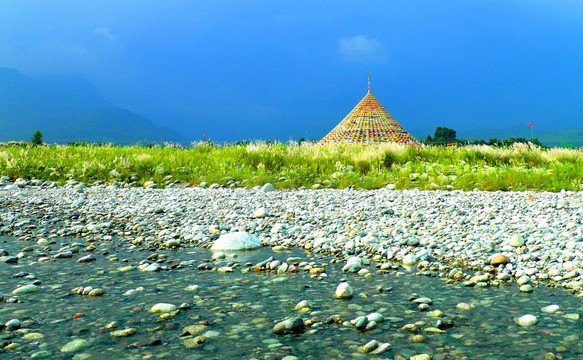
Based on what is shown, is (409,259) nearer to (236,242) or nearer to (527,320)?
(527,320)

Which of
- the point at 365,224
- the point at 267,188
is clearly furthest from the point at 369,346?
the point at 267,188

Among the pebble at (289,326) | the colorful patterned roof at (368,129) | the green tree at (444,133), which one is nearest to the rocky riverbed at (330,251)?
the pebble at (289,326)

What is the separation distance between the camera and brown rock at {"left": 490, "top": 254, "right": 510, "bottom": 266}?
4.68 m

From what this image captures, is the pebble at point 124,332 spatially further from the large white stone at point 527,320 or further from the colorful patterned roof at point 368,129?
the colorful patterned roof at point 368,129

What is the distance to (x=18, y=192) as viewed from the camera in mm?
9828

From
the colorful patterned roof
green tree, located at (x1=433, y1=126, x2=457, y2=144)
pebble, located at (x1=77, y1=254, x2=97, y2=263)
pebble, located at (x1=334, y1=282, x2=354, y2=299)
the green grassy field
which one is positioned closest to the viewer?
pebble, located at (x1=334, y1=282, x2=354, y2=299)

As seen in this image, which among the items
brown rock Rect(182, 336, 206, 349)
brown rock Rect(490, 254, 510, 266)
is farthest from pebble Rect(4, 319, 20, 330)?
brown rock Rect(490, 254, 510, 266)

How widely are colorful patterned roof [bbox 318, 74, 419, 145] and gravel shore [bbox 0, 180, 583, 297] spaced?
36.6ft

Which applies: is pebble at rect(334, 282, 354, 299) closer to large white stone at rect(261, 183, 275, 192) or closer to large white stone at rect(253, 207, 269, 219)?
large white stone at rect(253, 207, 269, 219)

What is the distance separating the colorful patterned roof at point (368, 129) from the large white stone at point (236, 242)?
14261 mm

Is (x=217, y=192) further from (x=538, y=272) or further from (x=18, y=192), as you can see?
(x=538, y=272)

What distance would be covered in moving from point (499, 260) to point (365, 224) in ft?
6.58

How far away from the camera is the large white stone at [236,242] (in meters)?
5.58

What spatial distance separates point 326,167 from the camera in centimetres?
1254
